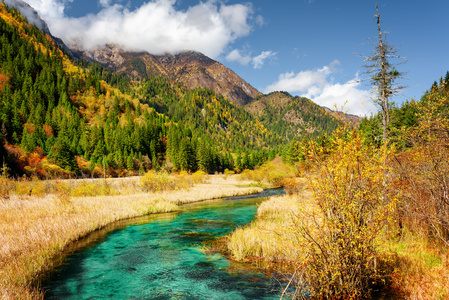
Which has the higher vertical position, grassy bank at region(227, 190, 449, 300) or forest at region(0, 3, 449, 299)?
forest at region(0, 3, 449, 299)

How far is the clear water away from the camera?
29.0ft

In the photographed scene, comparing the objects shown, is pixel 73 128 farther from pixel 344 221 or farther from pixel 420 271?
pixel 420 271

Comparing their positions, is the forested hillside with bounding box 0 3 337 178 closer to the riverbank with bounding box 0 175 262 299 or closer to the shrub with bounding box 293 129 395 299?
the riverbank with bounding box 0 175 262 299

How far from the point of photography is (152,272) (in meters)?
10.8

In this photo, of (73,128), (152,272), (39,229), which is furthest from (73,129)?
(152,272)

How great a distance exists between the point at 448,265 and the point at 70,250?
1688 centimetres

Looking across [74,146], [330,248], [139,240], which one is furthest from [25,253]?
[74,146]

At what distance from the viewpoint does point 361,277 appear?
273 inches

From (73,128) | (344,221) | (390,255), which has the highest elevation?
(73,128)

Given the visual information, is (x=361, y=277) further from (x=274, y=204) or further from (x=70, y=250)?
(x=274, y=204)

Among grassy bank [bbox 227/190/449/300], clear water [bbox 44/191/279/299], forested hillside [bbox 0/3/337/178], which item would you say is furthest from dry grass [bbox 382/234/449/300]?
forested hillside [bbox 0/3/337/178]

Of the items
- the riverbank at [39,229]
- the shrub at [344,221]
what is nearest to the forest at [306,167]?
the shrub at [344,221]

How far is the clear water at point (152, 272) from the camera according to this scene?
8.84 metres

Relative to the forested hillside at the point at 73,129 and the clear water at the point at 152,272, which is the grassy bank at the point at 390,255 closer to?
the clear water at the point at 152,272
